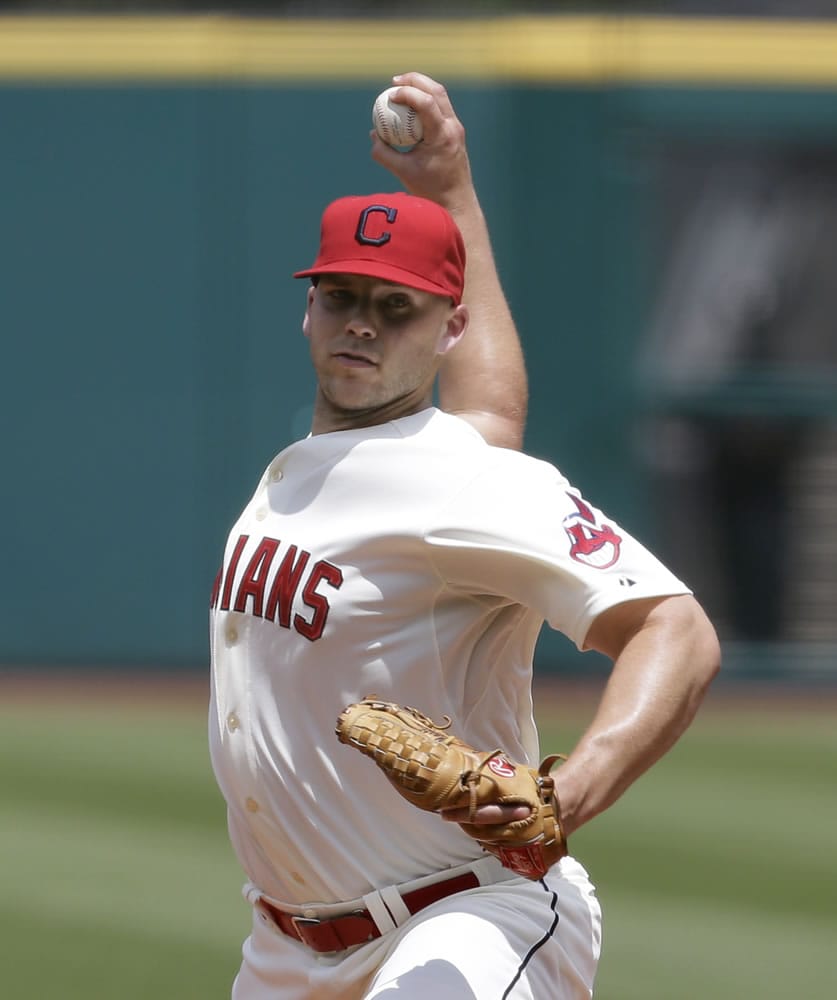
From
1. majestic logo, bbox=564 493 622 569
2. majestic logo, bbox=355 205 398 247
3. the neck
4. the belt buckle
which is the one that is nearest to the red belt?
the belt buckle

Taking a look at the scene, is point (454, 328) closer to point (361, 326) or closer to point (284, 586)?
point (361, 326)

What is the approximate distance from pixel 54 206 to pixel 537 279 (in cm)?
295

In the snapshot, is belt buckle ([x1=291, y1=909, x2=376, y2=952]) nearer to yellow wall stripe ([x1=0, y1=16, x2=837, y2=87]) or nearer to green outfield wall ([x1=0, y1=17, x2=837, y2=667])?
green outfield wall ([x1=0, y1=17, x2=837, y2=667])

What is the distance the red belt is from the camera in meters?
2.98

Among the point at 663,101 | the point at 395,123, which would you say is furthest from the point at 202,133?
the point at 395,123

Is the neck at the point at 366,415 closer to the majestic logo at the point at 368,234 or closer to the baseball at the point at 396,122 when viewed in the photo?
the majestic logo at the point at 368,234

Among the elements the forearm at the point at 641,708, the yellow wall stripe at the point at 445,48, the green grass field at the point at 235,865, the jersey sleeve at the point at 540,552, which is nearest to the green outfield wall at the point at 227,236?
the yellow wall stripe at the point at 445,48

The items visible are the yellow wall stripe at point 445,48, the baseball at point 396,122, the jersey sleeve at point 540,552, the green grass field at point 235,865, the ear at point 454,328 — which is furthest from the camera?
the yellow wall stripe at point 445,48

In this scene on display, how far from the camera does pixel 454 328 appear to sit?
10.6 feet

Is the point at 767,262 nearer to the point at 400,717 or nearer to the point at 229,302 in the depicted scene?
the point at 229,302

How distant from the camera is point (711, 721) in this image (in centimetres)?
960

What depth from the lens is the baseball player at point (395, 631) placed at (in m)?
2.80

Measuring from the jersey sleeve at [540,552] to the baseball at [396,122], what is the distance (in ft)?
3.56

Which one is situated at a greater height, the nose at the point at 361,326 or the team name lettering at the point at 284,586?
the nose at the point at 361,326
